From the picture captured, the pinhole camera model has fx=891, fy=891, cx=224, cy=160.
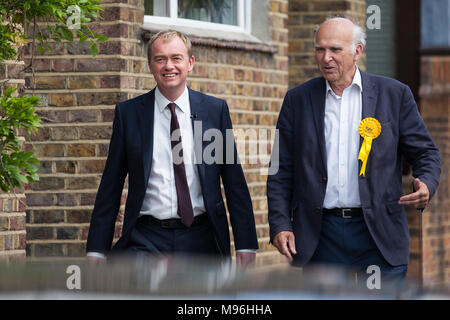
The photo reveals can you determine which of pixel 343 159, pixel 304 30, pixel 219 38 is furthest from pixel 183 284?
pixel 304 30

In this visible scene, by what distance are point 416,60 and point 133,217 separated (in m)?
6.25

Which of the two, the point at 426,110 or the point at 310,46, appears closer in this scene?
the point at 310,46

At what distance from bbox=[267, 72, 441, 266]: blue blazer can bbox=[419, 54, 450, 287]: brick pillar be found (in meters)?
5.42

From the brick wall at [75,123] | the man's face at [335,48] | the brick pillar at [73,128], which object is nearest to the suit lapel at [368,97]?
the man's face at [335,48]

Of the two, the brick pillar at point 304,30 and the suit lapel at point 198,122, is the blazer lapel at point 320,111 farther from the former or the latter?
the brick pillar at point 304,30

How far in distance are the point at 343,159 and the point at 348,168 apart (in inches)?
1.9

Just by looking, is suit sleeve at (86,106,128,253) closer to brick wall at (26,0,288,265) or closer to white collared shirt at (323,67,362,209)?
white collared shirt at (323,67,362,209)

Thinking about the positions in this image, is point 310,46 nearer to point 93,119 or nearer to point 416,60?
point 416,60

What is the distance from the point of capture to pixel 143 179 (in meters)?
4.16

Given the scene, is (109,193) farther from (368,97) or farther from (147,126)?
(368,97)

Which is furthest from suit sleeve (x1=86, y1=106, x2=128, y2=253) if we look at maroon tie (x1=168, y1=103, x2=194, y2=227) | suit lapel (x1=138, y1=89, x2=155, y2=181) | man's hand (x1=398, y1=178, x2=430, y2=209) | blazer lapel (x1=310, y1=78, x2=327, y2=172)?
man's hand (x1=398, y1=178, x2=430, y2=209)

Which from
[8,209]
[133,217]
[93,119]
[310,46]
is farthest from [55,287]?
[310,46]

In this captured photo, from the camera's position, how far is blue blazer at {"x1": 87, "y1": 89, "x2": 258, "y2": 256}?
4.21 m
